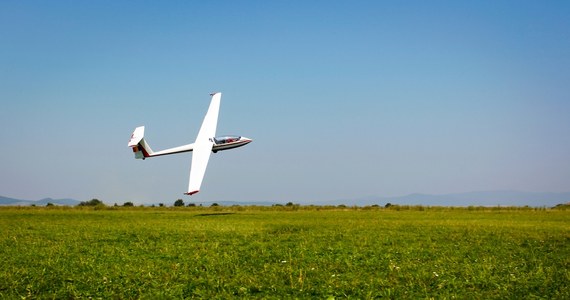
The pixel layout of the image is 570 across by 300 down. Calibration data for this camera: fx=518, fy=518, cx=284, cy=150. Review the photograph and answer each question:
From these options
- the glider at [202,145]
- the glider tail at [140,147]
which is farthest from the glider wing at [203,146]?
the glider tail at [140,147]

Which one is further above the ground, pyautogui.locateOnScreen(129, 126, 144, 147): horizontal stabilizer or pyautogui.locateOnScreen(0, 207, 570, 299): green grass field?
pyautogui.locateOnScreen(129, 126, 144, 147): horizontal stabilizer

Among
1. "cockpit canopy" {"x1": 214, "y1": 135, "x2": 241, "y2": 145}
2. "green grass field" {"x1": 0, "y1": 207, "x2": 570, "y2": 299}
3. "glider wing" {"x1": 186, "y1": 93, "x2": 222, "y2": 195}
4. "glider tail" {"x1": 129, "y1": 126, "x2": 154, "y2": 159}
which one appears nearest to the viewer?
"green grass field" {"x1": 0, "y1": 207, "x2": 570, "y2": 299}

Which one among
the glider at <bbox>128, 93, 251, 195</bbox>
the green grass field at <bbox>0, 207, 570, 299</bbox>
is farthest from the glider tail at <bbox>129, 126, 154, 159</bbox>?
the green grass field at <bbox>0, 207, 570, 299</bbox>

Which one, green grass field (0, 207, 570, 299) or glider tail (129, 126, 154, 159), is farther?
glider tail (129, 126, 154, 159)

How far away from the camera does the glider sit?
174ft

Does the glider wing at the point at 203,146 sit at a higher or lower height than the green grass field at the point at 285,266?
higher

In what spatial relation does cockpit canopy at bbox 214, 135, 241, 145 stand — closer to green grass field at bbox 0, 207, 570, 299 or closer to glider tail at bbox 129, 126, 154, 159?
glider tail at bbox 129, 126, 154, 159

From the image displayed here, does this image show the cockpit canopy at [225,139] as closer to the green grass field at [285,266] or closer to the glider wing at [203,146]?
the glider wing at [203,146]

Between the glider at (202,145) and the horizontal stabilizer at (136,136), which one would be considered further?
the horizontal stabilizer at (136,136)

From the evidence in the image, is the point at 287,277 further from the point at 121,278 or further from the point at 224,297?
the point at 121,278

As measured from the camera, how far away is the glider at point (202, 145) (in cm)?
5294

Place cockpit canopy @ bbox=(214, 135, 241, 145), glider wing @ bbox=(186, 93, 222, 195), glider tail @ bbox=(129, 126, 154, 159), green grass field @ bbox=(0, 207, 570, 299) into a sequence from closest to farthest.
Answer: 1. green grass field @ bbox=(0, 207, 570, 299)
2. glider wing @ bbox=(186, 93, 222, 195)
3. cockpit canopy @ bbox=(214, 135, 241, 145)
4. glider tail @ bbox=(129, 126, 154, 159)

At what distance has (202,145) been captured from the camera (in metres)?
58.4

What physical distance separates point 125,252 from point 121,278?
543 cm
